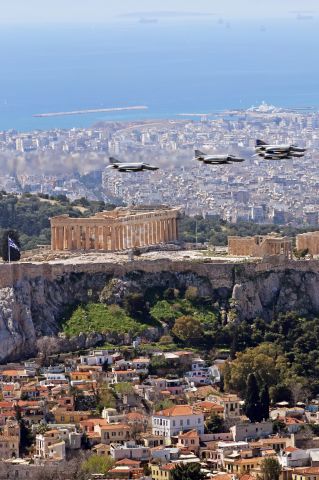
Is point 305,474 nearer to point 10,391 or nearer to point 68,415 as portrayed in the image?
point 68,415

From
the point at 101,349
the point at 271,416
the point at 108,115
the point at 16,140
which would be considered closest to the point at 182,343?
the point at 101,349

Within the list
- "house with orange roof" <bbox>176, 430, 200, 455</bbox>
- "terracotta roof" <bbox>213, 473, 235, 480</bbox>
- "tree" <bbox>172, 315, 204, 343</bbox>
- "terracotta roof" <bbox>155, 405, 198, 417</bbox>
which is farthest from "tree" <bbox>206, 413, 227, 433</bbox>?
"tree" <bbox>172, 315, 204, 343</bbox>

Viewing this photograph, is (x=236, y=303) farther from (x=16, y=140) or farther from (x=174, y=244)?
(x=16, y=140)

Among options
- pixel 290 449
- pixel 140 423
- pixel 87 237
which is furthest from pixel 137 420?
pixel 87 237

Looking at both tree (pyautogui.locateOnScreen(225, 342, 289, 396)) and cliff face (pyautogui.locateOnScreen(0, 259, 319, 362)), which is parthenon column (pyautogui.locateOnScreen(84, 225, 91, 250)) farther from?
tree (pyautogui.locateOnScreen(225, 342, 289, 396))

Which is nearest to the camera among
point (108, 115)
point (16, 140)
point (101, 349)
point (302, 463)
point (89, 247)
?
point (302, 463)
